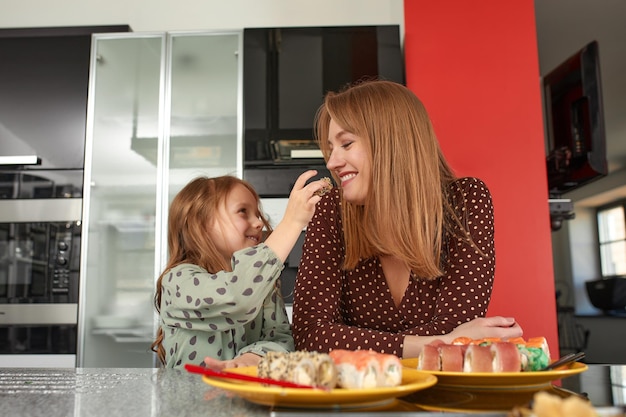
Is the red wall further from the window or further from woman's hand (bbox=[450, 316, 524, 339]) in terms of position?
the window

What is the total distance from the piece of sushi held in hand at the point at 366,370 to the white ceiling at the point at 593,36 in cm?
396

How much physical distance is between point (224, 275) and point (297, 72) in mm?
1850

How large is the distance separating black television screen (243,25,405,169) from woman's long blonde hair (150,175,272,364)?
110 centimetres

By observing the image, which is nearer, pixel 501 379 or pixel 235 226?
Result: pixel 501 379

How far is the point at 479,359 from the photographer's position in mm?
677

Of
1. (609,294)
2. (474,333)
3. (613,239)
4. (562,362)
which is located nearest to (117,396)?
(562,362)

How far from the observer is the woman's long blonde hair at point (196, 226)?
1.51 m

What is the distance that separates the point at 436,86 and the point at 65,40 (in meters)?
1.86

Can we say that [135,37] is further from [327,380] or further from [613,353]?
[613,353]

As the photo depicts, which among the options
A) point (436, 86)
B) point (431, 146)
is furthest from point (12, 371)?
point (436, 86)

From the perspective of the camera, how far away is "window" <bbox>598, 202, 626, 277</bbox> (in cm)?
546

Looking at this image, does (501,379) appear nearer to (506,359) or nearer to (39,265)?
(506,359)

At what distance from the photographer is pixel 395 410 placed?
0.58 meters

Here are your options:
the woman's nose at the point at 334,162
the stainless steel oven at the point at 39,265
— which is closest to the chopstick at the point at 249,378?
the woman's nose at the point at 334,162
